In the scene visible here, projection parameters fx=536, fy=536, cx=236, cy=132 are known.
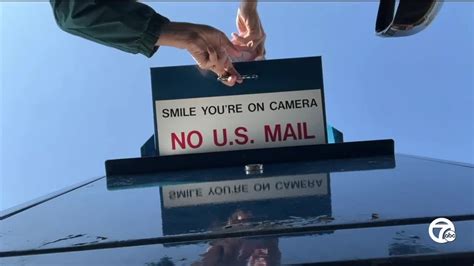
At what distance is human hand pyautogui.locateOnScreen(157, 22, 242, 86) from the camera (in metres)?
1.22

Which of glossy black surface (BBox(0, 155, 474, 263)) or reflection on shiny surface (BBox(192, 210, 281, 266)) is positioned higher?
glossy black surface (BBox(0, 155, 474, 263))

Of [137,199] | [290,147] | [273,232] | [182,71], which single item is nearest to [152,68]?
[182,71]

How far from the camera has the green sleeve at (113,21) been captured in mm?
988

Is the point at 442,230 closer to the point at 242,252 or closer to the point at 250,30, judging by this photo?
the point at 242,252

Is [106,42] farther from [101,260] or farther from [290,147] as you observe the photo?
[290,147]

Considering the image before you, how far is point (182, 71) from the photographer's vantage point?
8.75 feet

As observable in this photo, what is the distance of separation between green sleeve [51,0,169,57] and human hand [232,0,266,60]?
2.01m

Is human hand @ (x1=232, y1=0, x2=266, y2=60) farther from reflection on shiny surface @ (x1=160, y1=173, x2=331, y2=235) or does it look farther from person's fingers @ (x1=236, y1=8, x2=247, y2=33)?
reflection on shiny surface @ (x1=160, y1=173, x2=331, y2=235)

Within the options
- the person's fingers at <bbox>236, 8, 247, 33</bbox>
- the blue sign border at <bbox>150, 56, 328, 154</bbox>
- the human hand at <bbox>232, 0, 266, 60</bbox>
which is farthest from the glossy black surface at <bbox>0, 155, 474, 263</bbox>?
the person's fingers at <bbox>236, 8, 247, 33</bbox>

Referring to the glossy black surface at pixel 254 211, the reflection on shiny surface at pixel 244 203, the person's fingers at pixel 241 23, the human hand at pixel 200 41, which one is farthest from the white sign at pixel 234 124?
the human hand at pixel 200 41

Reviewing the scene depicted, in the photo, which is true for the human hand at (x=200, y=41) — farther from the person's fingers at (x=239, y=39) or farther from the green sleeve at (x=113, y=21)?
the person's fingers at (x=239, y=39)

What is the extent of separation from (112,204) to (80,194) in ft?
1.33

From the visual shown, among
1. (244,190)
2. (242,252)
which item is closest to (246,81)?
(244,190)

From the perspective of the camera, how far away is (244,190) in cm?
166
